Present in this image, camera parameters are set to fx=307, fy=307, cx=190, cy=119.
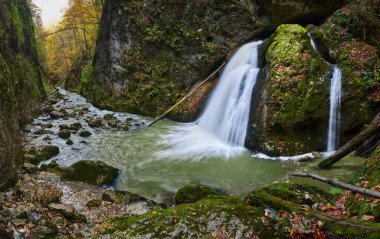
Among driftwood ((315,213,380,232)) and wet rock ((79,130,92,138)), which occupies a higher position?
driftwood ((315,213,380,232))

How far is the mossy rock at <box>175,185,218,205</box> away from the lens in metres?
5.91

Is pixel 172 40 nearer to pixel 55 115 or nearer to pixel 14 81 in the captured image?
pixel 55 115

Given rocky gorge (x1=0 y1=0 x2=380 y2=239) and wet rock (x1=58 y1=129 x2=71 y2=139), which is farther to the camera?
wet rock (x1=58 y1=129 x2=71 y2=139)

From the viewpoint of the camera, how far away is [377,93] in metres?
9.90

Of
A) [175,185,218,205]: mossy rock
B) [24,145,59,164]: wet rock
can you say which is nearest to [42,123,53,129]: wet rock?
[24,145,59,164]: wet rock

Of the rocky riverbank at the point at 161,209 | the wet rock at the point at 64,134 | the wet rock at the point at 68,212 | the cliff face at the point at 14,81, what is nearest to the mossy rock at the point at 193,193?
the rocky riverbank at the point at 161,209

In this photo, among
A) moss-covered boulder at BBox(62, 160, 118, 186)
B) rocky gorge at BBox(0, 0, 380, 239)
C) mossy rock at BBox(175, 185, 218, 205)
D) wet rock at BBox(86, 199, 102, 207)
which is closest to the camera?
rocky gorge at BBox(0, 0, 380, 239)

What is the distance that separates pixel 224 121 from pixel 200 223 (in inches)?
337

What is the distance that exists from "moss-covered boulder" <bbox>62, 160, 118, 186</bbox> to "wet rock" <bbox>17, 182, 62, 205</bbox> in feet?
2.75

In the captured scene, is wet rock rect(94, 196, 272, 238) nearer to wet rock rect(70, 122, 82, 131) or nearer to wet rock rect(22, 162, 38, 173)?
wet rock rect(22, 162, 38, 173)

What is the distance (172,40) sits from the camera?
16.7 meters

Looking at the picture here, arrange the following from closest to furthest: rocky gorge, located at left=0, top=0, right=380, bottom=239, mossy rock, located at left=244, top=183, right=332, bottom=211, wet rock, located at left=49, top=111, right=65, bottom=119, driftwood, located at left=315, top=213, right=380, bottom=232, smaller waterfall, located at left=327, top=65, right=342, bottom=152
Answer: driftwood, located at left=315, top=213, right=380, bottom=232 < mossy rock, located at left=244, top=183, right=332, bottom=211 < rocky gorge, located at left=0, top=0, right=380, bottom=239 < smaller waterfall, located at left=327, top=65, right=342, bottom=152 < wet rock, located at left=49, top=111, right=65, bottom=119

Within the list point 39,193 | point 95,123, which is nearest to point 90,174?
point 39,193

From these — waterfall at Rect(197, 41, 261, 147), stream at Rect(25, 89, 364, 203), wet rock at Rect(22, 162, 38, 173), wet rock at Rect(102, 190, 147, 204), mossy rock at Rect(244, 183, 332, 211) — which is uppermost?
waterfall at Rect(197, 41, 261, 147)
